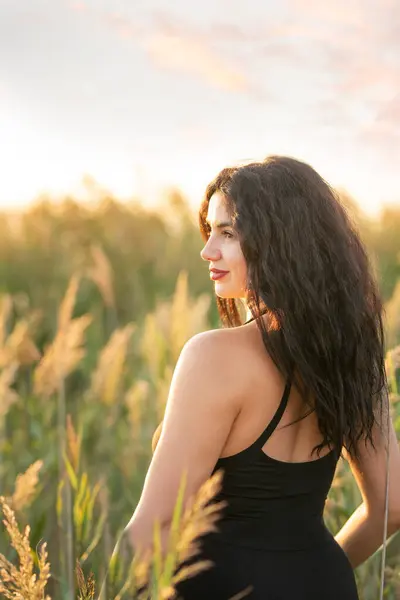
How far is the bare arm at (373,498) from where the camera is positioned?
1.58 m

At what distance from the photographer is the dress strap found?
1.29 meters

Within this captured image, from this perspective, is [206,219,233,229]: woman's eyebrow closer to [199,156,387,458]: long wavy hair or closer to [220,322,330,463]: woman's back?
[199,156,387,458]: long wavy hair

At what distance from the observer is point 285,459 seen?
4.38ft

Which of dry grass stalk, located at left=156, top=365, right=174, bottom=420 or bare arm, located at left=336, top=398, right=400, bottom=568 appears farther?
dry grass stalk, located at left=156, top=365, right=174, bottom=420

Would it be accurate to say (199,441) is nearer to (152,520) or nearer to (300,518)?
(152,520)

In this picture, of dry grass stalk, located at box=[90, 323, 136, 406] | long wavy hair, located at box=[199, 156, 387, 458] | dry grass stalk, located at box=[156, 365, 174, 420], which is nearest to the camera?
long wavy hair, located at box=[199, 156, 387, 458]

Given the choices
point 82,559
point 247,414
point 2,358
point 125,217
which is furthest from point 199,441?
point 125,217

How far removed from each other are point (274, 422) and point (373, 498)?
1.47ft

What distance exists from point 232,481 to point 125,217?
5.73 m

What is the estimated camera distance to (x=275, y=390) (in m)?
1.30

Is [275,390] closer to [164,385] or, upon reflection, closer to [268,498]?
[268,498]

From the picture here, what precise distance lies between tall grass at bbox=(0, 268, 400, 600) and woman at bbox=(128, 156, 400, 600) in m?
0.07

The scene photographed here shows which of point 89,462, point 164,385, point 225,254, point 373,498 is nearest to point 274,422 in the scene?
point 225,254

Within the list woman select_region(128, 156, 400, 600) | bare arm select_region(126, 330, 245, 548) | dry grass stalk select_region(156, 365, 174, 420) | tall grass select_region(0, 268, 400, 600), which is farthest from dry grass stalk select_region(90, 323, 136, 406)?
bare arm select_region(126, 330, 245, 548)
